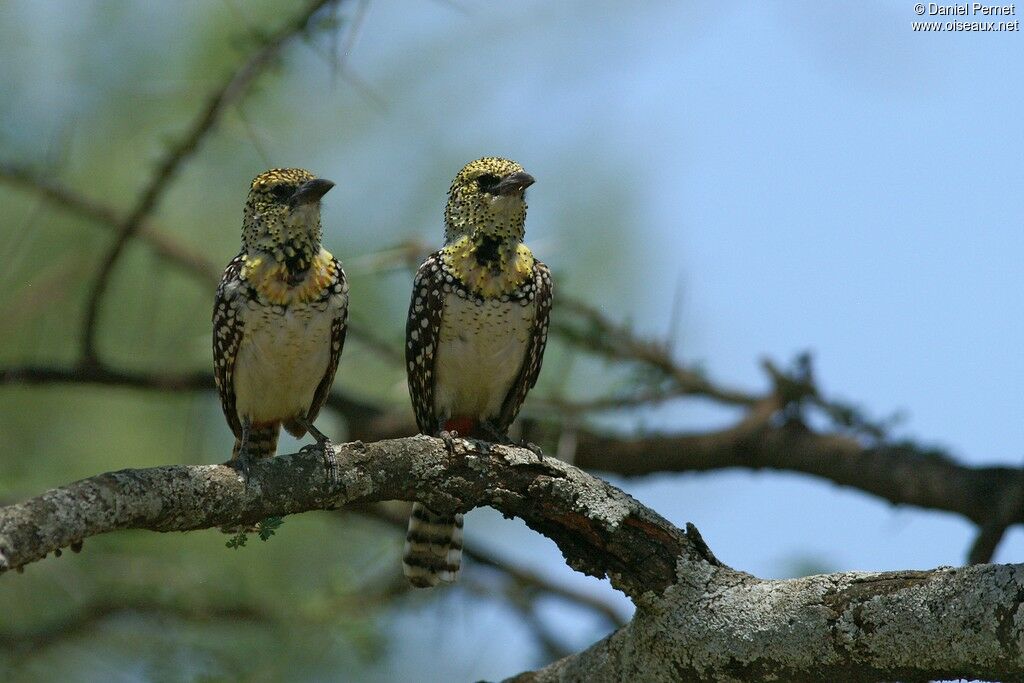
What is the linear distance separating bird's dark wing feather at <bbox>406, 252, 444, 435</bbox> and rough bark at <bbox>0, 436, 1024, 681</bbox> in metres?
1.21

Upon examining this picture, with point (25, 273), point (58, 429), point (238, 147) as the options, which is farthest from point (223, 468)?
point (58, 429)

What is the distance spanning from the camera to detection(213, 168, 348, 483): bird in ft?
15.0

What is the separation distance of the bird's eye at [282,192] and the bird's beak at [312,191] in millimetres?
55

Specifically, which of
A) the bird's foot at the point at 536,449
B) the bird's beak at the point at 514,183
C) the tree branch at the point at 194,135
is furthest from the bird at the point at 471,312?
the tree branch at the point at 194,135

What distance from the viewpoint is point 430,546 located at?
191 inches

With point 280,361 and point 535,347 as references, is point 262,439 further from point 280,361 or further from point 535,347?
point 535,347

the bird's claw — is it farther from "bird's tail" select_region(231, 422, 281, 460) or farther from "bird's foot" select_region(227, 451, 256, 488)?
"bird's tail" select_region(231, 422, 281, 460)

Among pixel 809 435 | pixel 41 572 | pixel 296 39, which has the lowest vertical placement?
pixel 41 572

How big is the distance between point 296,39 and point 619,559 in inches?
93.6

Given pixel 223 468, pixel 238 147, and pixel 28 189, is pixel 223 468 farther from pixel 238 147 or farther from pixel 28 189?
pixel 238 147

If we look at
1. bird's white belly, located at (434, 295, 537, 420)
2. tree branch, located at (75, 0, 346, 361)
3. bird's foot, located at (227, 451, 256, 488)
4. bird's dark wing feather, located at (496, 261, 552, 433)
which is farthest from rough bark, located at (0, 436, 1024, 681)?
tree branch, located at (75, 0, 346, 361)

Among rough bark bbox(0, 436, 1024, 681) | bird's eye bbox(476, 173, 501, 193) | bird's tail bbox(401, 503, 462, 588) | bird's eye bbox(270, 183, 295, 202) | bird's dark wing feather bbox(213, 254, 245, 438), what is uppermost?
bird's eye bbox(476, 173, 501, 193)

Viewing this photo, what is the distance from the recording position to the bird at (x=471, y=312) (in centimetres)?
485

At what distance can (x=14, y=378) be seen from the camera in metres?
5.95
